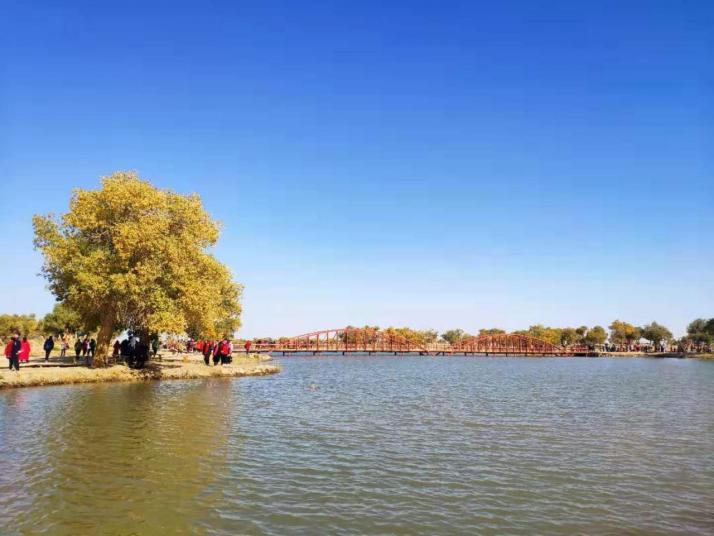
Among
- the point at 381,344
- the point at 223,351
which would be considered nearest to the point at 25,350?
the point at 223,351

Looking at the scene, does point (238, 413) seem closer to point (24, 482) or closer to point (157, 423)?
point (157, 423)

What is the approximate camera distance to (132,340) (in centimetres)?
4662

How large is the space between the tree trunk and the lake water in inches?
421

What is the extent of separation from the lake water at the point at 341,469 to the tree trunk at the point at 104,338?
→ 421 inches

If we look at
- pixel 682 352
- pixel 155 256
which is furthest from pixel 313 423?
pixel 682 352

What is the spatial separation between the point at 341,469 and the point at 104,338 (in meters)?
31.2

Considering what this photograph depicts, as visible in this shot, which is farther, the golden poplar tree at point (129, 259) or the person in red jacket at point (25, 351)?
the person in red jacket at point (25, 351)

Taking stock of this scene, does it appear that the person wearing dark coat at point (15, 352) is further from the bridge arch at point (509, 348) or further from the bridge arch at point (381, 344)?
the bridge arch at point (509, 348)

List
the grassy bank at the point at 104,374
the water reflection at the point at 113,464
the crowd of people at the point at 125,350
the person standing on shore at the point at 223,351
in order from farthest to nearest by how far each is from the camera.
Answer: the person standing on shore at the point at 223,351 < the crowd of people at the point at 125,350 < the grassy bank at the point at 104,374 < the water reflection at the point at 113,464

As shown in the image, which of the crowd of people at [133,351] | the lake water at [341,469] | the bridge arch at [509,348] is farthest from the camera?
the bridge arch at [509,348]

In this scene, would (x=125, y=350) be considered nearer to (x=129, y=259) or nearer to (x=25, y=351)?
(x=25, y=351)

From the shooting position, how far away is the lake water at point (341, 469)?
1171cm

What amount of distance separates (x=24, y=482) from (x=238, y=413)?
41.6 ft

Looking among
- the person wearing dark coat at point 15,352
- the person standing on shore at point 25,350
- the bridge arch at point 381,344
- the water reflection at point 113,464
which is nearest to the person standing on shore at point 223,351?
the person standing on shore at point 25,350
